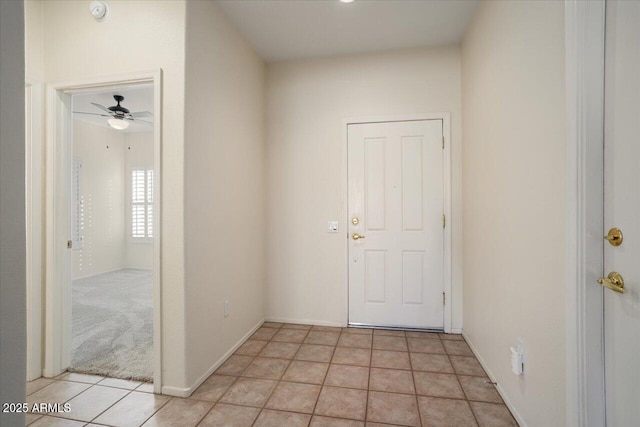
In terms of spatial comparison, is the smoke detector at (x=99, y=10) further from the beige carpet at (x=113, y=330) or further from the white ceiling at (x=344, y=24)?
the beige carpet at (x=113, y=330)

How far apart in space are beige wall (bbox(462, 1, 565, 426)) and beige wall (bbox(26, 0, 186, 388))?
2.02 meters

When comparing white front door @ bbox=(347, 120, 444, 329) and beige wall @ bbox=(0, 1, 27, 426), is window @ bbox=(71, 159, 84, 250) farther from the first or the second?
beige wall @ bbox=(0, 1, 27, 426)

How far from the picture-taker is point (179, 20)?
1.83 m

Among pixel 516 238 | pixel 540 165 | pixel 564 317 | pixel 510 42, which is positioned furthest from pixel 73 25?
pixel 564 317

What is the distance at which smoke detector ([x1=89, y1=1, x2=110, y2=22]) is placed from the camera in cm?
190

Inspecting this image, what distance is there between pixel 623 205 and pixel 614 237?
0.12 metres

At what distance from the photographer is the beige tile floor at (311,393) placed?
1615 mm

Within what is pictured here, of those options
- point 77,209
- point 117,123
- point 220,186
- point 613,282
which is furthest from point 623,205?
point 77,209

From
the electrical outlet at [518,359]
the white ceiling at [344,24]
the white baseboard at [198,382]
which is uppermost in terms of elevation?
the white ceiling at [344,24]

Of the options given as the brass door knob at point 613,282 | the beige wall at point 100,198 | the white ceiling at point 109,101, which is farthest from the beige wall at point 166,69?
the beige wall at point 100,198

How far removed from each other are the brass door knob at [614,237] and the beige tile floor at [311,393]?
121cm

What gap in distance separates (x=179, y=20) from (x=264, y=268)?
230cm

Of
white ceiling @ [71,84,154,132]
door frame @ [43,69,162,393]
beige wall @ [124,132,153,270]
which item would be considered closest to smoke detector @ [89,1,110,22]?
door frame @ [43,69,162,393]

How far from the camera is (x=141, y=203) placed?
600 centimetres
